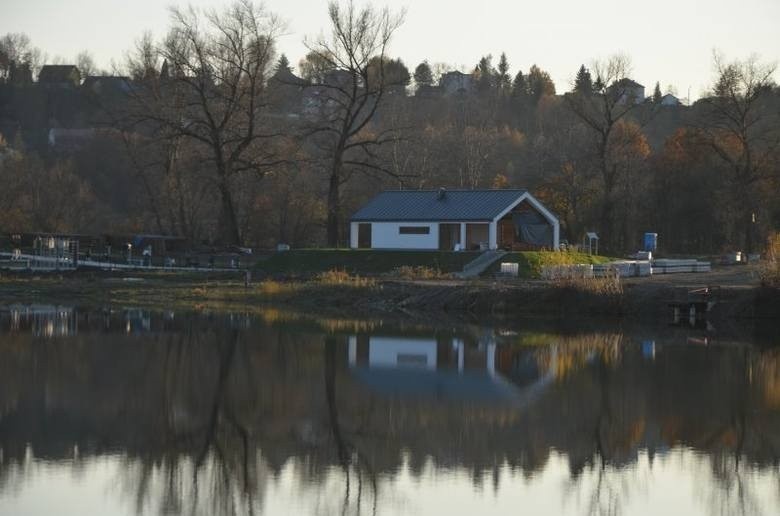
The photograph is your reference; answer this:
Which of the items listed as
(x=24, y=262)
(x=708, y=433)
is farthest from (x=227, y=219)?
(x=708, y=433)

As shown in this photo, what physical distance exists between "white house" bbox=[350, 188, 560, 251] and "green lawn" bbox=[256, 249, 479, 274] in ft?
8.38

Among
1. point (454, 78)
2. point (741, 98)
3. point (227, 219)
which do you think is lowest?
point (227, 219)

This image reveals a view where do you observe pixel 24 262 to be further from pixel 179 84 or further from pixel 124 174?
pixel 124 174

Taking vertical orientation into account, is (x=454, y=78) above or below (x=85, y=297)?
above

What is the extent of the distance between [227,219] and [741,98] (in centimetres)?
2983

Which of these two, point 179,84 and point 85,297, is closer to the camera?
point 85,297

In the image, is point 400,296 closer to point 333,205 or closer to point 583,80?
point 333,205

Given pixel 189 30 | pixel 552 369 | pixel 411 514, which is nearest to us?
pixel 411 514

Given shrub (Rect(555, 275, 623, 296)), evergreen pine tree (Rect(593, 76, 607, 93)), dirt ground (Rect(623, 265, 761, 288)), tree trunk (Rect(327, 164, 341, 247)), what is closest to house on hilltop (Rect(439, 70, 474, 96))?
evergreen pine tree (Rect(593, 76, 607, 93))

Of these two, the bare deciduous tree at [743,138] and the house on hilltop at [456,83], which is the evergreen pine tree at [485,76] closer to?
the house on hilltop at [456,83]

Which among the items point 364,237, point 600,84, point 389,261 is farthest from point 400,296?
point 600,84

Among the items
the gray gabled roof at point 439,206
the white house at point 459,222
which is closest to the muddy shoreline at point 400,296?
the white house at point 459,222

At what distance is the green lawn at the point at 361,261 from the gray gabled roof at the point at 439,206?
9.91ft

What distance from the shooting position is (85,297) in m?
45.2
